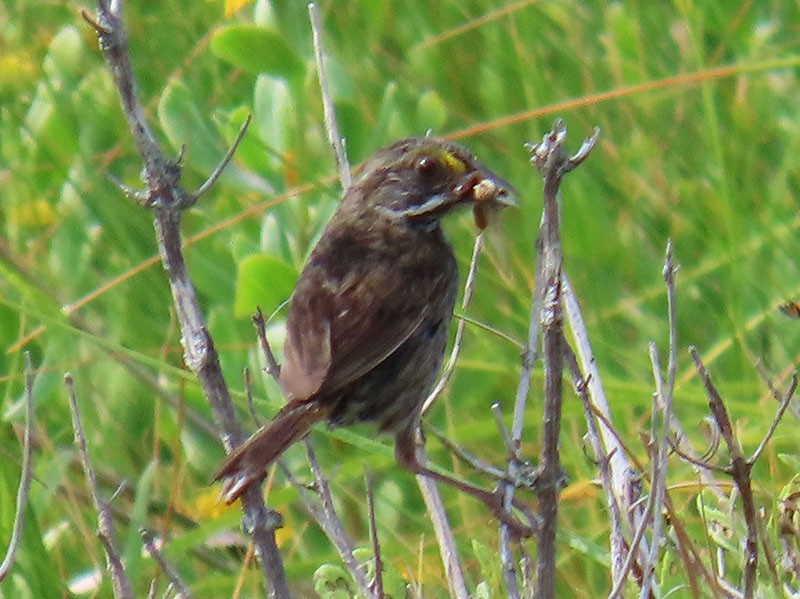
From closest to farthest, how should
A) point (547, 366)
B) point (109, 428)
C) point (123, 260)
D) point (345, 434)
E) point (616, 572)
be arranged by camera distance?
point (547, 366), point (616, 572), point (345, 434), point (109, 428), point (123, 260)

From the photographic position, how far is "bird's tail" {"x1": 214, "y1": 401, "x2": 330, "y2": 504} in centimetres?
292

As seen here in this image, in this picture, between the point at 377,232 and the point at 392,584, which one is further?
the point at 377,232

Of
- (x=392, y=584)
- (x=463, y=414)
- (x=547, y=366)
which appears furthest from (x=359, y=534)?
(x=547, y=366)

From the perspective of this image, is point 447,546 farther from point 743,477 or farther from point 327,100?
point 327,100

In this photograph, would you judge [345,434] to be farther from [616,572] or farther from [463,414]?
[463,414]

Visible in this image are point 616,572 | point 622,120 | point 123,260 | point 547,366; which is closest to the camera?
point 547,366

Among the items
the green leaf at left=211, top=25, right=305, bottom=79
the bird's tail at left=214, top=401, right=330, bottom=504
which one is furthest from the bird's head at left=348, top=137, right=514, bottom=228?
→ the green leaf at left=211, top=25, right=305, bottom=79

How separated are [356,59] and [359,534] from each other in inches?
68.6

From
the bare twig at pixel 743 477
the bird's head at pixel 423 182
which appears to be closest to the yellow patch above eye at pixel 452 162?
the bird's head at pixel 423 182

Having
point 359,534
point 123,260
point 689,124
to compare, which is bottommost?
point 359,534

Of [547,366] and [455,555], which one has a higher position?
[547,366]

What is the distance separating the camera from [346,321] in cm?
348

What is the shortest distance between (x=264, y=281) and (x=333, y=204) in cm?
45

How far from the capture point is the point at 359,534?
4.76 meters
